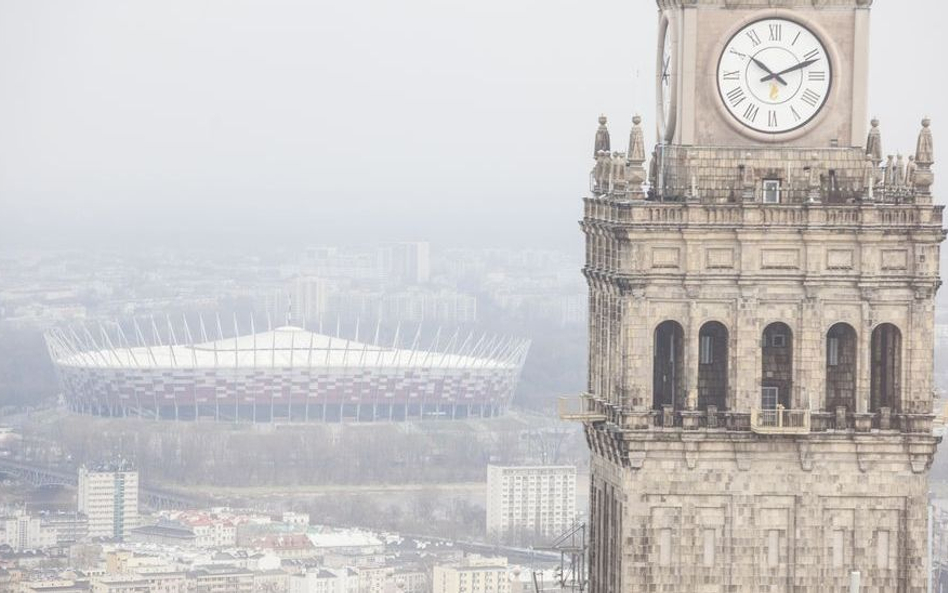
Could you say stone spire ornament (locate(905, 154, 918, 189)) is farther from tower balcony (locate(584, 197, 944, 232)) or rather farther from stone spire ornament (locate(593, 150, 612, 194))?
stone spire ornament (locate(593, 150, 612, 194))

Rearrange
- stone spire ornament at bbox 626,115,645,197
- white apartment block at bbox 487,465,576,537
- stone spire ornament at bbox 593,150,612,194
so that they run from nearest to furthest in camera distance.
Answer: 1. stone spire ornament at bbox 626,115,645,197
2. stone spire ornament at bbox 593,150,612,194
3. white apartment block at bbox 487,465,576,537

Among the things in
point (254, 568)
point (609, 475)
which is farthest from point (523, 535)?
point (609, 475)

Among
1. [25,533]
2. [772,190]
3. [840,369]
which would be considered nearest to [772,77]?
[772,190]

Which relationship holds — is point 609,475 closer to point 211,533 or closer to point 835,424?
point 835,424

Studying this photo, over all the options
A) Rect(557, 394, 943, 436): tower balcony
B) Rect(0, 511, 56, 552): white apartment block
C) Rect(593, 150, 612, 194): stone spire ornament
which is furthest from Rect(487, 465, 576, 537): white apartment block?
Rect(557, 394, 943, 436): tower balcony

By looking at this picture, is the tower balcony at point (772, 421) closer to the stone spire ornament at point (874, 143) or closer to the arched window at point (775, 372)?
the arched window at point (775, 372)

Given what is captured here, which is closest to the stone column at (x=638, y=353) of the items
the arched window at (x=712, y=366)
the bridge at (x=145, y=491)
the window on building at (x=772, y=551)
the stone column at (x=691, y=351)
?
the stone column at (x=691, y=351)
